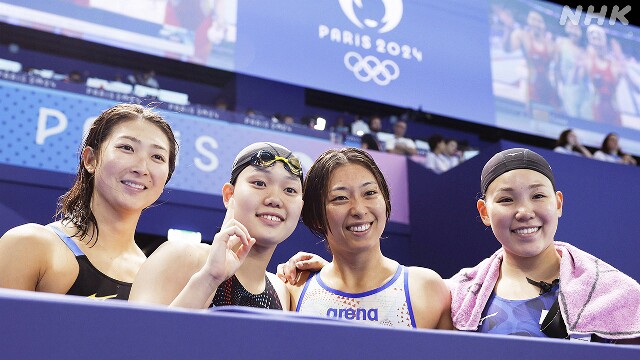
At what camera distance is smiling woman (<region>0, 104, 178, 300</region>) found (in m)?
1.70

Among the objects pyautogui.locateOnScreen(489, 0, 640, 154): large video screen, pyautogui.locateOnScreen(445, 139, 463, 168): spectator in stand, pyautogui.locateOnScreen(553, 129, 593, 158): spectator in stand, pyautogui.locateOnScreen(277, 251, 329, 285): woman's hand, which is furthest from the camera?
pyautogui.locateOnScreen(489, 0, 640, 154): large video screen

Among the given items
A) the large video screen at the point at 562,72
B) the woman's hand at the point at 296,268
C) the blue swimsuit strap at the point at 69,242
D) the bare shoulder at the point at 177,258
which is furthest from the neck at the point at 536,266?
the large video screen at the point at 562,72

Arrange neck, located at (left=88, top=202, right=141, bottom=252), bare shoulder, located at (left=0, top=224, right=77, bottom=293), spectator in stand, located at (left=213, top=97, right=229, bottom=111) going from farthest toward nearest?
1. spectator in stand, located at (left=213, top=97, right=229, bottom=111)
2. neck, located at (left=88, top=202, right=141, bottom=252)
3. bare shoulder, located at (left=0, top=224, right=77, bottom=293)

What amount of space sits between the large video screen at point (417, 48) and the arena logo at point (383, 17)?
0.01 metres

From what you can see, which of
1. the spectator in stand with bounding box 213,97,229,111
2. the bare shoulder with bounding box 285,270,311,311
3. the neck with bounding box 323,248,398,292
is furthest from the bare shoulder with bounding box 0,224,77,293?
the spectator in stand with bounding box 213,97,229,111

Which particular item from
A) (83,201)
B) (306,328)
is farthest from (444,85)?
(306,328)

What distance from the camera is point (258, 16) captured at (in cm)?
629

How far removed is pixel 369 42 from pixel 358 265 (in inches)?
198

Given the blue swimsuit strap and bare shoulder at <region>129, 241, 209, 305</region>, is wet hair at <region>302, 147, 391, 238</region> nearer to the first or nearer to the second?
bare shoulder at <region>129, 241, 209, 305</region>

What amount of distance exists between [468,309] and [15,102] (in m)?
3.83

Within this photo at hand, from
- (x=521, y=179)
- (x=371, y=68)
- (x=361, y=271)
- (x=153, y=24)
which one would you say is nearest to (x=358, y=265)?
Result: (x=361, y=271)

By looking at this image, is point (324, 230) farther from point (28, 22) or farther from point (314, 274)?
point (28, 22)

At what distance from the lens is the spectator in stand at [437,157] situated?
6484mm

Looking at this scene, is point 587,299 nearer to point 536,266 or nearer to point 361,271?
point 536,266
